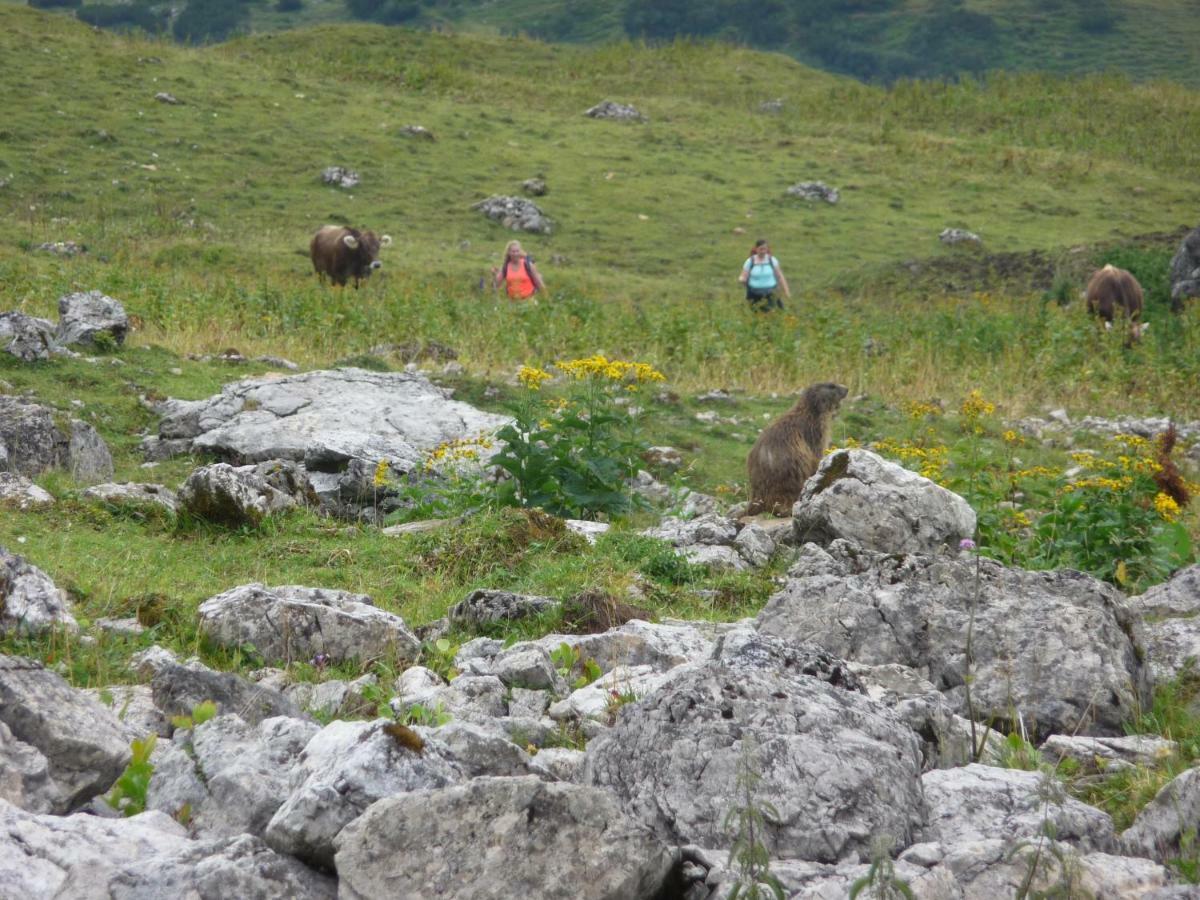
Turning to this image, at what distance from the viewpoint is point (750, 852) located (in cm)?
277

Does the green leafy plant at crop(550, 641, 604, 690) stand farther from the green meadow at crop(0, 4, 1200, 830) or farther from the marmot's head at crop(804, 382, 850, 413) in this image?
the marmot's head at crop(804, 382, 850, 413)

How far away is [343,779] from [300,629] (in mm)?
2308

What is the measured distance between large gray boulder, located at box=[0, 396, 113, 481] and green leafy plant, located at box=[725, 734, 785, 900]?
6.71 m

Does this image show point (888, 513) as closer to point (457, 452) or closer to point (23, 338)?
point (457, 452)

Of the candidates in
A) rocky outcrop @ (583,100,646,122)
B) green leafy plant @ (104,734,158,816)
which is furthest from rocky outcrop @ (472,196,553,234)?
green leafy plant @ (104,734,158,816)

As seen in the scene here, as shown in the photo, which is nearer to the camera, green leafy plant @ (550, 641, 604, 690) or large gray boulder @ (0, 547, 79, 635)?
green leafy plant @ (550, 641, 604, 690)

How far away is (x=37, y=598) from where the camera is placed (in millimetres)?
Result: 5324

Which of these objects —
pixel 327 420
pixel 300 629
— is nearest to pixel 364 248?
pixel 327 420

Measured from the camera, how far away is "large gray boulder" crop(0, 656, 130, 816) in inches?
139

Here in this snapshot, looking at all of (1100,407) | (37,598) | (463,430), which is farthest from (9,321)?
(1100,407)

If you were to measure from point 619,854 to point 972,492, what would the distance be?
5.94 meters

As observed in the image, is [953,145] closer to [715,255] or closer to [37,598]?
[715,255]

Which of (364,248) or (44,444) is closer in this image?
(44,444)

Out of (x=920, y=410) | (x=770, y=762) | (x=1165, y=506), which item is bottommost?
(x=920, y=410)
